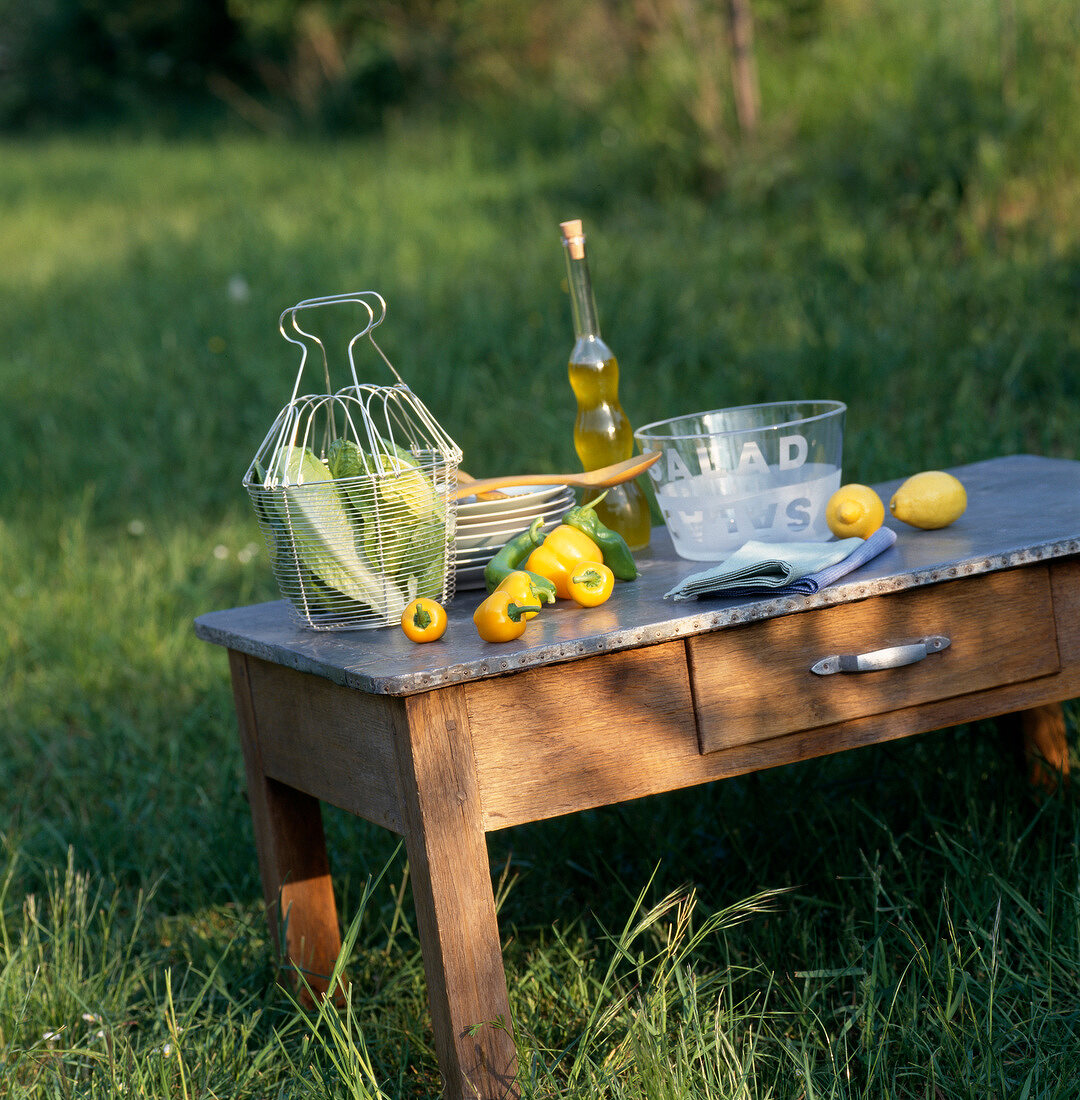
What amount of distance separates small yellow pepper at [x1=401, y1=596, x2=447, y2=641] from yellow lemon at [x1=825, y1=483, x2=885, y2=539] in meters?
0.61

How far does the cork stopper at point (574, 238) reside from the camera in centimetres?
200

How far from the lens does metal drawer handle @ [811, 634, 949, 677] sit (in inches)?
66.0

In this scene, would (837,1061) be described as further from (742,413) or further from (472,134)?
(472,134)

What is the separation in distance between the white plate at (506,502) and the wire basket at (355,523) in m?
0.16

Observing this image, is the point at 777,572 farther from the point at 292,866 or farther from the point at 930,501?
the point at 292,866

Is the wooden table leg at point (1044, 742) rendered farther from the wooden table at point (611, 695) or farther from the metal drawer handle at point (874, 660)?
the metal drawer handle at point (874, 660)

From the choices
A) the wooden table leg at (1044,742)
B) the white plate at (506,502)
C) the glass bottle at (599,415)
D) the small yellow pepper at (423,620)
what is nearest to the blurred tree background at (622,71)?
the wooden table leg at (1044,742)

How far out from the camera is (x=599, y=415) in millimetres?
2117

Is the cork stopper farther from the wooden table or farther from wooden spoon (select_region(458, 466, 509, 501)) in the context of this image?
the wooden table

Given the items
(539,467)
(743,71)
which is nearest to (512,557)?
(539,467)

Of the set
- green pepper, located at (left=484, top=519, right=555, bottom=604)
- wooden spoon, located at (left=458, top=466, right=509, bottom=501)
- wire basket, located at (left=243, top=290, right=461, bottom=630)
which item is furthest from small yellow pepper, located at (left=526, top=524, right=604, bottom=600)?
wooden spoon, located at (left=458, top=466, right=509, bottom=501)

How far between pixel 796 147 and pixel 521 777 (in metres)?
5.71

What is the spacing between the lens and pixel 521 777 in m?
1.58

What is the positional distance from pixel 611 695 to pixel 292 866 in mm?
784
